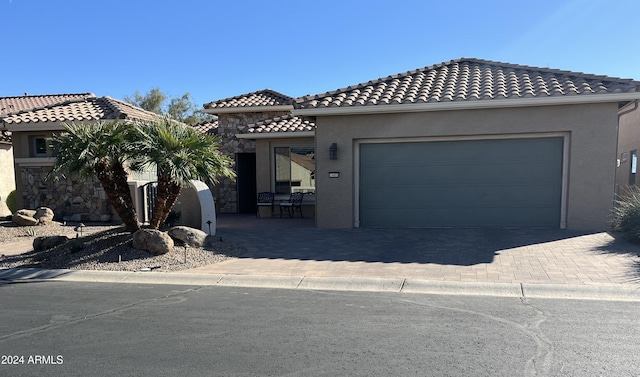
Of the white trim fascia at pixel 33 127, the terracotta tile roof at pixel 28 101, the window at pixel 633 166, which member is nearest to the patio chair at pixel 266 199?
the white trim fascia at pixel 33 127

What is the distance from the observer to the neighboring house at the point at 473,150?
10188 millimetres

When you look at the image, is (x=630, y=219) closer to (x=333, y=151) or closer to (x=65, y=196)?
(x=333, y=151)

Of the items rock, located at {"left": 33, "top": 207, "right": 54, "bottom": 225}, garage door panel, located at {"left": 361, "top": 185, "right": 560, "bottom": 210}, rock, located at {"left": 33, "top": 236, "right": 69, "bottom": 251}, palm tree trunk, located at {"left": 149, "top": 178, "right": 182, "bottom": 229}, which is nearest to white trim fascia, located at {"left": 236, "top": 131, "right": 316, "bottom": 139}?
garage door panel, located at {"left": 361, "top": 185, "right": 560, "bottom": 210}

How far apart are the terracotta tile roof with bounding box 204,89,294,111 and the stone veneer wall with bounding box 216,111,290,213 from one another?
0.40 meters

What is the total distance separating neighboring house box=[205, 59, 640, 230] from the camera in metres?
10.2

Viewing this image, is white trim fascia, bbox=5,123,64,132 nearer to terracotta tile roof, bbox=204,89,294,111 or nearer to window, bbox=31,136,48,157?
window, bbox=31,136,48,157

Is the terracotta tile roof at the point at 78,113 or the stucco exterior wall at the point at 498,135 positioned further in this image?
the terracotta tile roof at the point at 78,113

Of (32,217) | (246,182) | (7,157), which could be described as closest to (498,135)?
(246,182)

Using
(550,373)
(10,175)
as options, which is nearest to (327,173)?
(550,373)

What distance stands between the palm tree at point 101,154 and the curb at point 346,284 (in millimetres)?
2136

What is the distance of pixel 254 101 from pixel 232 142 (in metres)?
2.14

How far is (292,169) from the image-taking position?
1566 centimetres

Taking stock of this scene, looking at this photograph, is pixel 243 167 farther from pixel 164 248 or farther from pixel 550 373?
pixel 550 373

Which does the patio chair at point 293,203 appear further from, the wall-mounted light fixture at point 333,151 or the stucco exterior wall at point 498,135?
the wall-mounted light fixture at point 333,151
